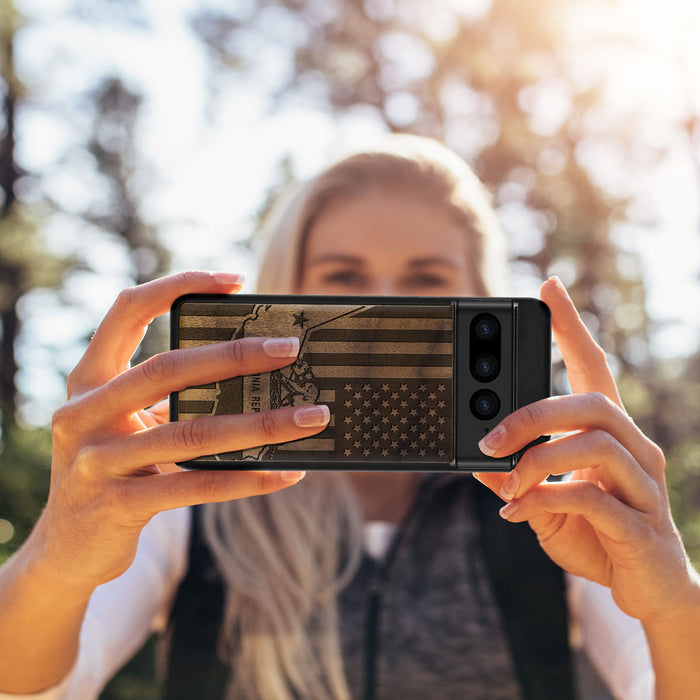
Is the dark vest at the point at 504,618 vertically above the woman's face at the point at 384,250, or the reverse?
the woman's face at the point at 384,250

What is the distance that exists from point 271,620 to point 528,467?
1709mm

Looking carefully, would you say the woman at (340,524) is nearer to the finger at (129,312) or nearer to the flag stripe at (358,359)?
the finger at (129,312)

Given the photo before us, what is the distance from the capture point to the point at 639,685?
78.4 inches

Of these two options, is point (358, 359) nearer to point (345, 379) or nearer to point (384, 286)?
point (345, 379)

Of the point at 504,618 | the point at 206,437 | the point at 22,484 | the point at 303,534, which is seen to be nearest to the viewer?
the point at 206,437

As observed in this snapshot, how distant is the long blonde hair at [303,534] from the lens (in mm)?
2584

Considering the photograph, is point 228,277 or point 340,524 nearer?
point 228,277

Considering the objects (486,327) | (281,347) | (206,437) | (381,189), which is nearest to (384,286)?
(381,189)

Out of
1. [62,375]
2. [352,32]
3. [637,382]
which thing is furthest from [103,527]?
[637,382]

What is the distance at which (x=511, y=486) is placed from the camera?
1.37 metres

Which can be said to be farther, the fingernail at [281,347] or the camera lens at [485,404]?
the camera lens at [485,404]

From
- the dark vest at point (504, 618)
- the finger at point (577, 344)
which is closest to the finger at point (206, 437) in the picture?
the finger at point (577, 344)

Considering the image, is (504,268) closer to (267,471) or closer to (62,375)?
(267,471)

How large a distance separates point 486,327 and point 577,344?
0.23 m
